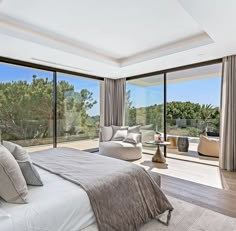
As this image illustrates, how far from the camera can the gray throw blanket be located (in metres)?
1.59

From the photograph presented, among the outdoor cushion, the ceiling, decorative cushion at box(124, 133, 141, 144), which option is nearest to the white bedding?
the ceiling

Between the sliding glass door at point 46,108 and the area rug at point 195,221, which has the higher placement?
the sliding glass door at point 46,108

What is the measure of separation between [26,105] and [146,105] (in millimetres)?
3347

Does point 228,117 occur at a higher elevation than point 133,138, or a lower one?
higher

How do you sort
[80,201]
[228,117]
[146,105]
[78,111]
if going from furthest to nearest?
[146,105] < [78,111] < [228,117] < [80,201]

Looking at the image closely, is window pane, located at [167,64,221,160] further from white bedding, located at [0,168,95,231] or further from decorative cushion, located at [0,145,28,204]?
decorative cushion, located at [0,145,28,204]

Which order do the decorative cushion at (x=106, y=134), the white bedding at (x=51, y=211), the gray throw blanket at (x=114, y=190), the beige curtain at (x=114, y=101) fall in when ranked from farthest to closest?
the beige curtain at (x=114, y=101) < the decorative cushion at (x=106, y=134) < the gray throw blanket at (x=114, y=190) < the white bedding at (x=51, y=211)

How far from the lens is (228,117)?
403 centimetres

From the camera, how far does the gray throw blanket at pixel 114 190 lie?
1593 millimetres

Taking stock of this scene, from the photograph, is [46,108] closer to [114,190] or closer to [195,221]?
[114,190]

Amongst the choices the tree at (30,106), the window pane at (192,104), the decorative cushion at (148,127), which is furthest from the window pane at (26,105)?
the window pane at (192,104)

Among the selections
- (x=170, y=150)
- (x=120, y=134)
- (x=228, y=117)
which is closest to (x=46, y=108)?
(x=120, y=134)

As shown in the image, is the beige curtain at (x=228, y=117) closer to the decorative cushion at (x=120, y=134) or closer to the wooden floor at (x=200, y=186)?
the wooden floor at (x=200, y=186)

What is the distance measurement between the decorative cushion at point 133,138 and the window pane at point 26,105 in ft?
6.67
